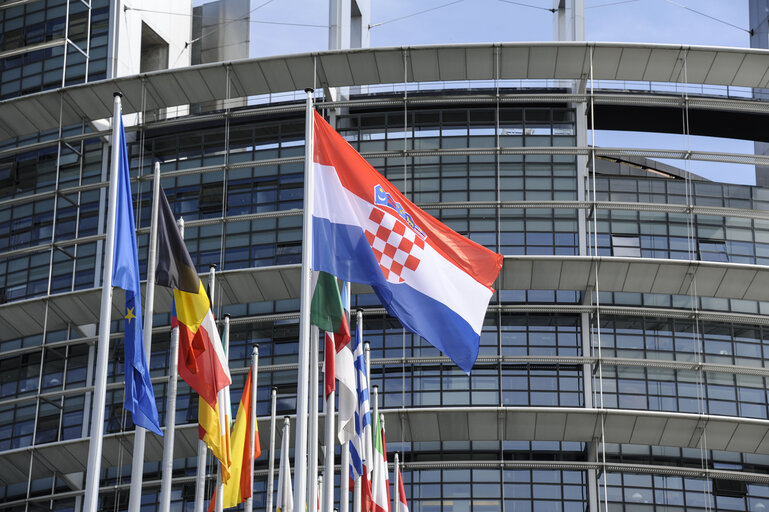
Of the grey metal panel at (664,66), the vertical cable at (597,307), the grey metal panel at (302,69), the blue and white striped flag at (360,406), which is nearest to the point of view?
the blue and white striped flag at (360,406)

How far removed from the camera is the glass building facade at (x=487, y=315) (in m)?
41.5

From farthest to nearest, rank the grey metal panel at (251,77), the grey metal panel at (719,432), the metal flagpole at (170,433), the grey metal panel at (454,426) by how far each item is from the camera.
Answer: the grey metal panel at (251,77) → the grey metal panel at (454,426) → the grey metal panel at (719,432) → the metal flagpole at (170,433)

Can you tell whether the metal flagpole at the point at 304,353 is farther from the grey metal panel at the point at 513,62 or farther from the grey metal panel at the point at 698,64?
the grey metal panel at the point at 698,64

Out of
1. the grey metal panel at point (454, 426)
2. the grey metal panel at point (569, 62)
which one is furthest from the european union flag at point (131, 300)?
the grey metal panel at point (569, 62)

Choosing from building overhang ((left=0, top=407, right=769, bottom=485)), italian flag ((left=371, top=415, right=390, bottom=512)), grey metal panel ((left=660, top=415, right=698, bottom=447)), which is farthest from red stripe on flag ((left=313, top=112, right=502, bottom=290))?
grey metal panel ((left=660, top=415, right=698, bottom=447))

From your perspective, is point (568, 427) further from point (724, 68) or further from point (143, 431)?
point (143, 431)

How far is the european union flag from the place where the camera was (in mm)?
18125

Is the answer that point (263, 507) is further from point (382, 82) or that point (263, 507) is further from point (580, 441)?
point (382, 82)

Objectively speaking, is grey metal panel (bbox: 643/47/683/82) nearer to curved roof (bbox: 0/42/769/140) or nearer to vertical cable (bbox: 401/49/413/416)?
curved roof (bbox: 0/42/769/140)

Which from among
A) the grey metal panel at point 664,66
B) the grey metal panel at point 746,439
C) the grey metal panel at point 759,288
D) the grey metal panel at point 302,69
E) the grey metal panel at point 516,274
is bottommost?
the grey metal panel at point 746,439

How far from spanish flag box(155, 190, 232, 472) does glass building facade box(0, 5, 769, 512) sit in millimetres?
20249

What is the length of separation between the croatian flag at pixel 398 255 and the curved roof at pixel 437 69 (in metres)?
27.6

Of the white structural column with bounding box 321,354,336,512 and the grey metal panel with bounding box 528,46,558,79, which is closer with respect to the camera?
the white structural column with bounding box 321,354,336,512

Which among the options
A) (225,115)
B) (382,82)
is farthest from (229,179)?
(382,82)
